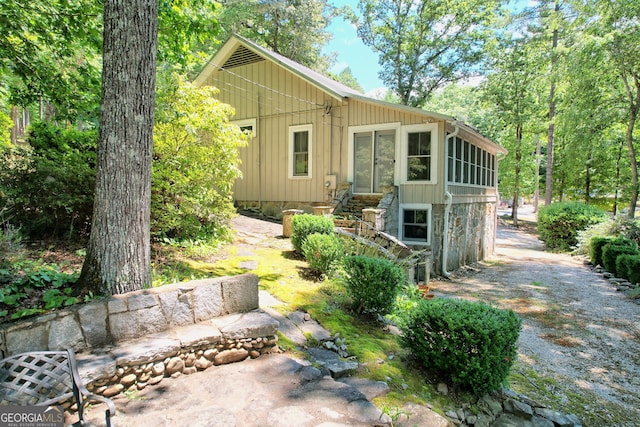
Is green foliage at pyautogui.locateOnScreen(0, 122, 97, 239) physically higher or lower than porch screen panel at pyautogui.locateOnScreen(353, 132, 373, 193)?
lower

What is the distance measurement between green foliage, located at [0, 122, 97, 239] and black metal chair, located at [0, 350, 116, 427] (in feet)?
9.02

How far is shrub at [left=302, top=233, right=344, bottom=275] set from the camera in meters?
5.50

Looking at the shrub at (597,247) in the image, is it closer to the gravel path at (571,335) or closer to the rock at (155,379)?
the gravel path at (571,335)

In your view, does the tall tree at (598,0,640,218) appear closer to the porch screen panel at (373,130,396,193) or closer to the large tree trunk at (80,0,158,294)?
the porch screen panel at (373,130,396,193)

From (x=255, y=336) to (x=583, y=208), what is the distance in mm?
17505

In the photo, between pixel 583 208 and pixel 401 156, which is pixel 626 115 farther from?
pixel 401 156

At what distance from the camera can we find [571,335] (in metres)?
5.78

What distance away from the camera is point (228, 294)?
11.2 feet

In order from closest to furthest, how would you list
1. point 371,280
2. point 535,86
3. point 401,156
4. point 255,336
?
point 255,336, point 371,280, point 401,156, point 535,86

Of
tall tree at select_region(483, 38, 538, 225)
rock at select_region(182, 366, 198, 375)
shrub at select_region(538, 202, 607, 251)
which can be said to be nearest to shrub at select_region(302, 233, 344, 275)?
rock at select_region(182, 366, 198, 375)

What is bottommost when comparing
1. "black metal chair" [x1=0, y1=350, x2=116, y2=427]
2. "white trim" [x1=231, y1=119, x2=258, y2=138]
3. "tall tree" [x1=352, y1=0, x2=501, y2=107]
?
"black metal chair" [x1=0, y1=350, x2=116, y2=427]

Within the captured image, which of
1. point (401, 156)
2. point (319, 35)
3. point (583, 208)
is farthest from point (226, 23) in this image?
point (583, 208)

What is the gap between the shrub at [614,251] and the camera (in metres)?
9.54
